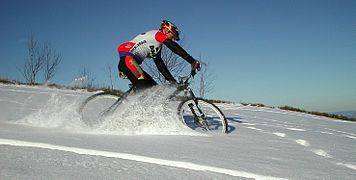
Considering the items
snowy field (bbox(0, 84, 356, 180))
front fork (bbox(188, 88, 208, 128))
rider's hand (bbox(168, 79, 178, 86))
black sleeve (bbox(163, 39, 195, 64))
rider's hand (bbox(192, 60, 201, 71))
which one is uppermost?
black sleeve (bbox(163, 39, 195, 64))


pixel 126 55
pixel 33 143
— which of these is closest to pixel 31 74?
pixel 126 55

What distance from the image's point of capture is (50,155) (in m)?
1.89

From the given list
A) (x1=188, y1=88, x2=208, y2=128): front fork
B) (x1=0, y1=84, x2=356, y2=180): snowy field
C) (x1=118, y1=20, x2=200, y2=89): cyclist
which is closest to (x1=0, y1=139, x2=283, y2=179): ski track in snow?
(x1=0, y1=84, x2=356, y2=180): snowy field

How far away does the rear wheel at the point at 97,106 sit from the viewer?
4266 mm

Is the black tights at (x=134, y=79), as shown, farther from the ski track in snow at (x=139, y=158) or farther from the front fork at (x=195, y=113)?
the ski track in snow at (x=139, y=158)

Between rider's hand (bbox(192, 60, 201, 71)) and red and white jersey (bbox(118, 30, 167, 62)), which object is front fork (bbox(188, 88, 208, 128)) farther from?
red and white jersey (bbox(118, 30, 167, 62))

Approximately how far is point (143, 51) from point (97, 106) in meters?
1.21

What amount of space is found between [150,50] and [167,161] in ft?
8.38

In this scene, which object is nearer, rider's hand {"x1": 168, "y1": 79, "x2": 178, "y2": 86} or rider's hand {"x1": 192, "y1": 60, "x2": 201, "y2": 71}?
rider's hand {"x1": 192, "y1": 60, "x2": 201, "y2": 71}

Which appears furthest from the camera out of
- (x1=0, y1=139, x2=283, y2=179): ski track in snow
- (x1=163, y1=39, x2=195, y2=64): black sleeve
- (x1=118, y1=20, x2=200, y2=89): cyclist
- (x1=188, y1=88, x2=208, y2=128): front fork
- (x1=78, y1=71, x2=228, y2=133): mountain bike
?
(x1=188, y1=88, x2=208, y2=128): front fork

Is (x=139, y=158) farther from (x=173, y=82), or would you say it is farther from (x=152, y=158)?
(x=173, y=82)

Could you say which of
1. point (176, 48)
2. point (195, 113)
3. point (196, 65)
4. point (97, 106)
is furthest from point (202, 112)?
point (97, 106)

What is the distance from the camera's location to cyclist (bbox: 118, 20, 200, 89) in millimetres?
4207

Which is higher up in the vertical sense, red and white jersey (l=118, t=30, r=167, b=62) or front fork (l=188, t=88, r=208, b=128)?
red and white jersey (l=118, t=30, r=167, b=62)
